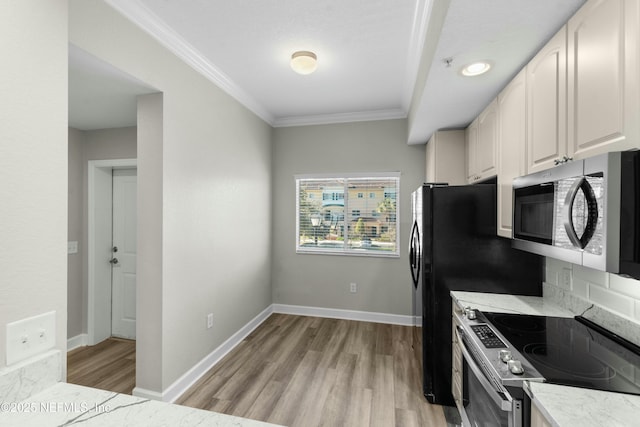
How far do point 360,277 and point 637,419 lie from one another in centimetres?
306

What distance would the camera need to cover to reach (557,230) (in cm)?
125

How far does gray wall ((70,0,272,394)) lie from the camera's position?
1833 mm

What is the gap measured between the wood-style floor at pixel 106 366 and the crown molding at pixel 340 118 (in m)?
3.24

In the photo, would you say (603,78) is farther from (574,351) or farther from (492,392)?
(492,392)

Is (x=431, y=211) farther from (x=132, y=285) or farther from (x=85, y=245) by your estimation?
(x=85, y=245)

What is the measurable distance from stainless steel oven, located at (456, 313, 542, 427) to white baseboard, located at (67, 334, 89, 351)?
12.5 ft

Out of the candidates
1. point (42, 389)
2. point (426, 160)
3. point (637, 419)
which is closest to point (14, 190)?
point (42, 389)

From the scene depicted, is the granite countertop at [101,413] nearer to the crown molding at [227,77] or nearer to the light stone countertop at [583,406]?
the light stone countertop at [583,406]

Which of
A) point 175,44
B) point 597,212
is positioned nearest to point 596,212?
point 597,212

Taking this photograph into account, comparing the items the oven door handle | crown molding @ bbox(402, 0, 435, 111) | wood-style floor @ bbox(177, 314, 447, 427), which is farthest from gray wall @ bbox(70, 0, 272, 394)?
the oven door handle

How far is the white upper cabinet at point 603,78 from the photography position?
0.95 meters

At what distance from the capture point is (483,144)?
2.38 m

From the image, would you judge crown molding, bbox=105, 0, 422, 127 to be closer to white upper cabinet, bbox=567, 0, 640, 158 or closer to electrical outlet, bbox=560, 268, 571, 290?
white upper cabinet, bbox=567, 0, 640, 158

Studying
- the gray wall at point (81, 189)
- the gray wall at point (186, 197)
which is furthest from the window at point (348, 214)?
the gray wall at point (81, 189)
